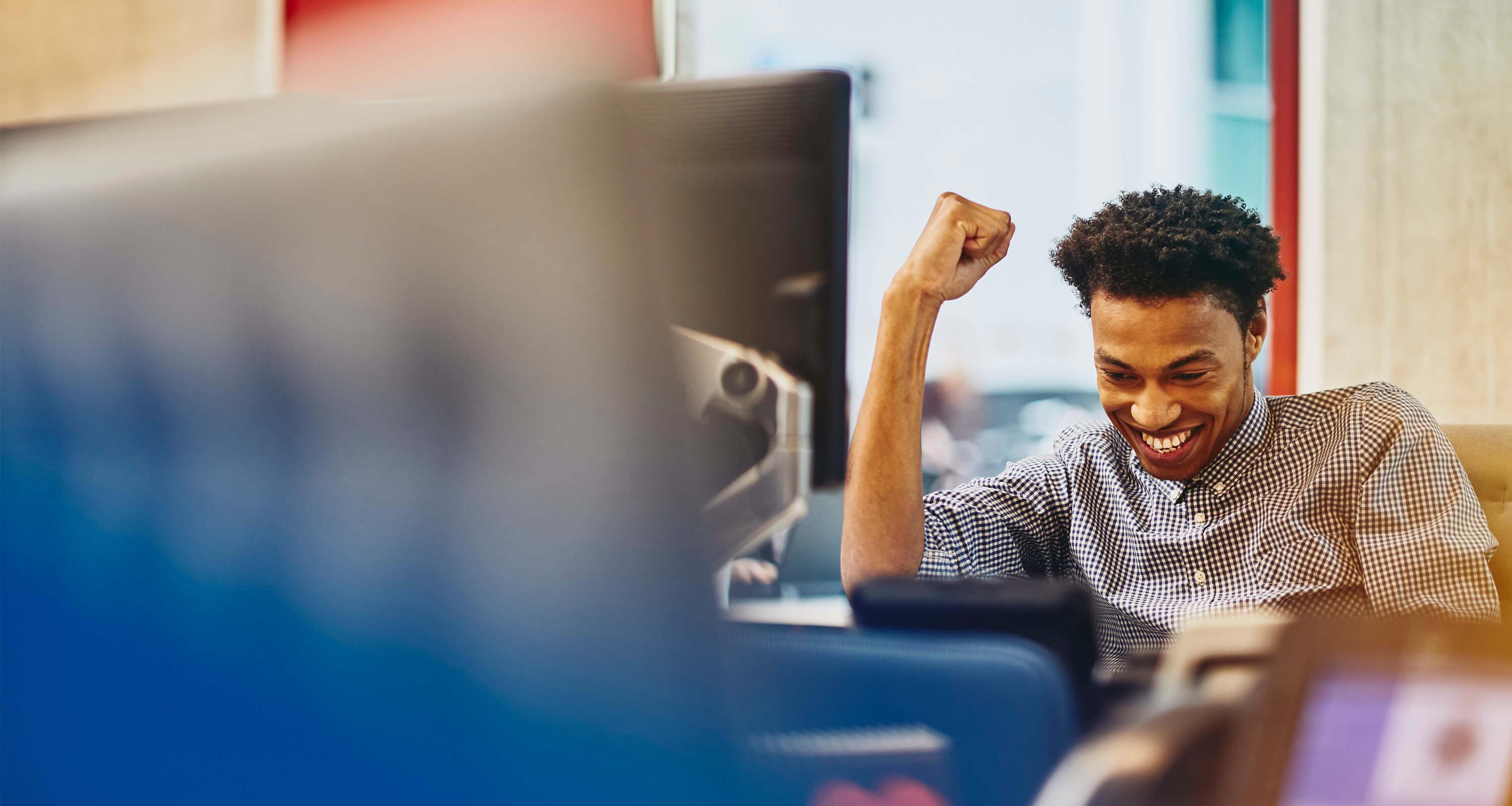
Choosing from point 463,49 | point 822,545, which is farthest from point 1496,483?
point 463,49

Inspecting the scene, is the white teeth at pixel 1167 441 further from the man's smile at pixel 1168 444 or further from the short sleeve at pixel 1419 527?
the short sleeve at pixel 1419 527

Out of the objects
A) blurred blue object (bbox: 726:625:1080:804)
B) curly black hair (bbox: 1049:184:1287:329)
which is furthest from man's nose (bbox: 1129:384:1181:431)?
blurred blue object (bbox: 726:625:1080:804)

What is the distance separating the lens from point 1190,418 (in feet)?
4.37

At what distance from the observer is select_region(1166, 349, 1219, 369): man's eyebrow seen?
1.30 meters

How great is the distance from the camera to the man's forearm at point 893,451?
4.48 ft

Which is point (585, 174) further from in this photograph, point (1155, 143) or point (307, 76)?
point (1155, 143)

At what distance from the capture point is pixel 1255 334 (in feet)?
4.58

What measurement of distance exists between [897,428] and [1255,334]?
484 mm

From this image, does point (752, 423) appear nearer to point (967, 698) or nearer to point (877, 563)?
point (967, 698)

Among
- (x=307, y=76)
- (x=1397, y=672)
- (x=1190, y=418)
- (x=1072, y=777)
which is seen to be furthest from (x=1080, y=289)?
(x=307, y=76)

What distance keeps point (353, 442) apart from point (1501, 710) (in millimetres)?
540

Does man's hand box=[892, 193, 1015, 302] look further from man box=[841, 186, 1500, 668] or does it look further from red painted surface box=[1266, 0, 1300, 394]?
red painted surface box=[1266, 0, 1300, 394]

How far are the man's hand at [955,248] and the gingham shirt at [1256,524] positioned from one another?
0.31 m

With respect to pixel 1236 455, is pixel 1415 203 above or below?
above
